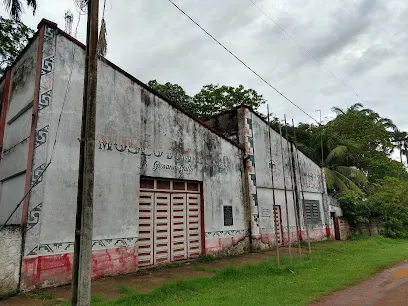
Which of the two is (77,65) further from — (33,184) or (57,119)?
(33,184)

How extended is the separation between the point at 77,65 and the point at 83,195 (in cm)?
516

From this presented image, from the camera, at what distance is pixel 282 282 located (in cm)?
659

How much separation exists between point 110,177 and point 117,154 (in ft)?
2.16

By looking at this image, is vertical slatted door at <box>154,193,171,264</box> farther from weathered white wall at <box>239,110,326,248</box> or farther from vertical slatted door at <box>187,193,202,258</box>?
weathered white wall at <box>239,110,326,248</box>

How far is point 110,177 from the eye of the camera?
773 centimetres

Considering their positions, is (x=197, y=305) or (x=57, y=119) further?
(x=57, y=119)

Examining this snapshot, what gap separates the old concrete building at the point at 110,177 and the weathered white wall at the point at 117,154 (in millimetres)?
27

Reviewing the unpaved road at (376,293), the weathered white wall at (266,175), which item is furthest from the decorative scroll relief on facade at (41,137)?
the weathered white wall at (266,175)

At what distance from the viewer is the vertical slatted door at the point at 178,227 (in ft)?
30.2

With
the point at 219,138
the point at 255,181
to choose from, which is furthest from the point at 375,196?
the point at 219,138

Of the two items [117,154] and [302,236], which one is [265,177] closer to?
[302,236]

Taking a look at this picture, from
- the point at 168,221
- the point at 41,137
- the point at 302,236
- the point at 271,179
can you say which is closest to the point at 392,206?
the point at 302,236

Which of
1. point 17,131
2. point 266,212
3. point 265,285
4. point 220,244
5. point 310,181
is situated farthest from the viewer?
point 310,181

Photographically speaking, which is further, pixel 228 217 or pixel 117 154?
pixel 228 217
